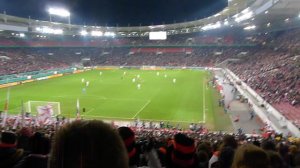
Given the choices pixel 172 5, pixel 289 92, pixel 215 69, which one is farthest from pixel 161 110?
pixel 172 5

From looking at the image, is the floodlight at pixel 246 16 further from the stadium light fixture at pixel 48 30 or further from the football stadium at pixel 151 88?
the stadium light fixture at pixel 48 30

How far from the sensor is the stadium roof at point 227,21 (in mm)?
42531

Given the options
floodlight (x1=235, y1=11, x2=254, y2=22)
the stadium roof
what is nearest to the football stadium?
the stadium roof

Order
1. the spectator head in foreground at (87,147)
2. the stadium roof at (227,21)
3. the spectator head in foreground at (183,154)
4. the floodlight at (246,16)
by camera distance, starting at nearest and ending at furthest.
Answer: the spectator head in foreground at (87,147), the spectator head in foreground at (183,154), the stadium roof at (227,21), the floodlight at (246,16)

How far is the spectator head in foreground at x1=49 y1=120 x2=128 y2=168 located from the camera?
156 centimetres

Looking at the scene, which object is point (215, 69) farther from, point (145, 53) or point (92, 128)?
point (92, 128)

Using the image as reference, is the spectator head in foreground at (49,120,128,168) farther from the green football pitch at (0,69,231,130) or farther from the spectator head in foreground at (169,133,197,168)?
the green football pitch at (0,69,231,130)

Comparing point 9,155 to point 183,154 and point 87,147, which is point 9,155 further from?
point 87,147

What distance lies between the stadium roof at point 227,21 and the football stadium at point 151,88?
0.31 meters

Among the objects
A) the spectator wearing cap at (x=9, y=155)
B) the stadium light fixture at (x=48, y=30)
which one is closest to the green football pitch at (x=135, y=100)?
the spectator wearing cap at (x=9, y=155)

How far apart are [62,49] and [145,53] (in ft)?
81.8

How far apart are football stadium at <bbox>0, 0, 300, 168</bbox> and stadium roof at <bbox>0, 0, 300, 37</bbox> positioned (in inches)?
12.2

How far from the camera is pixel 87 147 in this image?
1573 millimetres

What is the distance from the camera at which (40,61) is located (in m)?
74.8
